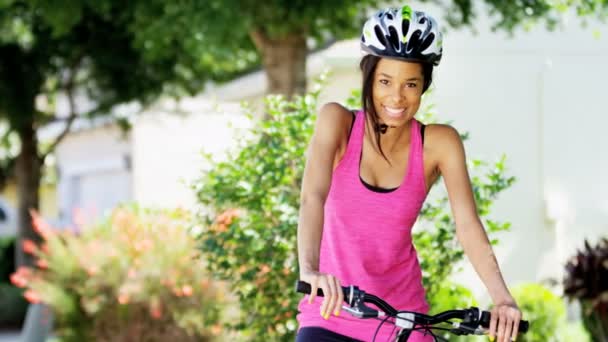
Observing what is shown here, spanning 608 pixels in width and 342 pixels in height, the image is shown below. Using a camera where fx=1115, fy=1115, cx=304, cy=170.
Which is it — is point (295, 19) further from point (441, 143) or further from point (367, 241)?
point (367, 241)

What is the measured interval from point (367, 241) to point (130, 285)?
6.08 m

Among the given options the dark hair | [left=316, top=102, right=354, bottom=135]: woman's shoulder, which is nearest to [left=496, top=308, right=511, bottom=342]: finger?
the dark hair

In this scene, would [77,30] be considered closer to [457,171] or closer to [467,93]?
[467,93]

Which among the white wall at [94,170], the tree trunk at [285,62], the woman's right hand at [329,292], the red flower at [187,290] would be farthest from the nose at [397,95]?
the white wall at [94,170]

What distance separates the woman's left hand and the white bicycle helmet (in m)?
0.89

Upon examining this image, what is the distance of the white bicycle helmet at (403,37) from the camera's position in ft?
12.0

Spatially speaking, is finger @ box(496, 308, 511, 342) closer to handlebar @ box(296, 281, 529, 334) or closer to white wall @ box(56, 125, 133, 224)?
handlebar @ box(296, 281, 529, 334)

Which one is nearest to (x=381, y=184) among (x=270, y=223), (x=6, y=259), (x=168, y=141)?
(x=270, y=223)

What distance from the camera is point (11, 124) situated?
17719 millimetres

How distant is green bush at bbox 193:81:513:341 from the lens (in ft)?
21.7

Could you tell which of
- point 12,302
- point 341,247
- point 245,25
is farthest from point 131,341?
point 12,302

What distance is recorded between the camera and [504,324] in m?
3.28

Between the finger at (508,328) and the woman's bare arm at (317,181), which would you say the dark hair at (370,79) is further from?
the finger at (508,328)

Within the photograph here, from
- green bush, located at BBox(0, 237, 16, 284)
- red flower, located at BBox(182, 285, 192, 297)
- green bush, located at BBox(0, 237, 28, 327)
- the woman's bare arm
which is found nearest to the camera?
the woman's bare arm
